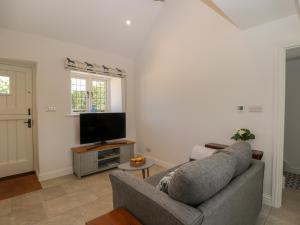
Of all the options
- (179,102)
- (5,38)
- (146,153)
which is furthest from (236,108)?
(5,38)

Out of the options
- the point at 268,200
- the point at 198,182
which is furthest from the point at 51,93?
the point at 268,200

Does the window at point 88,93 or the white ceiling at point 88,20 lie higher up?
the white ceiling at point 88,20

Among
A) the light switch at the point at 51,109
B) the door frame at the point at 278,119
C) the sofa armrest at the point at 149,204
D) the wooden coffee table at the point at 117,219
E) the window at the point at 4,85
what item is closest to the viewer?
the sofa armrest at the point at 149,204

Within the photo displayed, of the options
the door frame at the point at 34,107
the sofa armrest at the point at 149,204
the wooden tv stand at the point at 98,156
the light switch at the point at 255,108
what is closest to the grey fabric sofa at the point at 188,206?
the sofa armrest at the point at 149,204

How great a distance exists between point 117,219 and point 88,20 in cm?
331

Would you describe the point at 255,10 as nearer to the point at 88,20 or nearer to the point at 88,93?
the point at 88,20

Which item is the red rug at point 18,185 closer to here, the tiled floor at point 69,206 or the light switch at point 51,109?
the tiled floor at point 69,206

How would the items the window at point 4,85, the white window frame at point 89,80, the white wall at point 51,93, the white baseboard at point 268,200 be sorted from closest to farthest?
1. the white baseboard at point 268,200
2. the white wall at point 51,93
3. the window at point 4,85
4. the white window frame at point 89,80

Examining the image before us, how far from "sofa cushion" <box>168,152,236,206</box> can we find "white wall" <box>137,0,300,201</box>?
1.59 meters

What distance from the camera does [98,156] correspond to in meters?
3.49

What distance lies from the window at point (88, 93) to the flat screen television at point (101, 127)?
0.51 meters

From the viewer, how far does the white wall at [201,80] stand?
2.32 m

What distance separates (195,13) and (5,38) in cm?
321

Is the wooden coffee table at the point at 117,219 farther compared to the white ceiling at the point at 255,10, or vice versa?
the white ceiling at the point at 255,10
